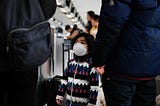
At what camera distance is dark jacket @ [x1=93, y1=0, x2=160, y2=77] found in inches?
65.0

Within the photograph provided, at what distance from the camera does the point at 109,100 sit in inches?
70.9

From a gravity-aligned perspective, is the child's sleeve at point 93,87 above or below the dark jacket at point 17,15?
below

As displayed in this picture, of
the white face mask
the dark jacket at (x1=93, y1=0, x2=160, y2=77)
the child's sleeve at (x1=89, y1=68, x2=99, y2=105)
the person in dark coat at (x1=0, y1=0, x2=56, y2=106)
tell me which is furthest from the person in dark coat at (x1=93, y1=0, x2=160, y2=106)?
the white face mask

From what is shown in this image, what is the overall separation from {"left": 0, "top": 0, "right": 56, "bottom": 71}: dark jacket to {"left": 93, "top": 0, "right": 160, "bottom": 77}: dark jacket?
558mm

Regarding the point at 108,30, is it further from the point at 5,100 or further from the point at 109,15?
the point at 5,100

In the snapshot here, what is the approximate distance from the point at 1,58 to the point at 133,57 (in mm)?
865

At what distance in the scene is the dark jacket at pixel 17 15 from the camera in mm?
1118

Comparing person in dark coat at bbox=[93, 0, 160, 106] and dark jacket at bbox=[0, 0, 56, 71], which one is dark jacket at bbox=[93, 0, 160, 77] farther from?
dark jacket at bbox=[0, 0, 56, 71]

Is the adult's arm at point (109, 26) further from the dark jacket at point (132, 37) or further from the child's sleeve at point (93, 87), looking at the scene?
the child's sleeve at point (93, 87)

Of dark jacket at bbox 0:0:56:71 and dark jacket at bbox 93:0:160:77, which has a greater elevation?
dark jacket at bbox 0:0:56:71

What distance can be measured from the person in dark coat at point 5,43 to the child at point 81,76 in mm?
1397

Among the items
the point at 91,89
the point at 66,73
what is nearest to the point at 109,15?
the point at 91,89

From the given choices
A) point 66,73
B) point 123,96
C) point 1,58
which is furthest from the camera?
point 66,73

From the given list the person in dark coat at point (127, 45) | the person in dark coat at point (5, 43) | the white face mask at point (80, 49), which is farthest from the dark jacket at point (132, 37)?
the white face mask at point (80, 49)
